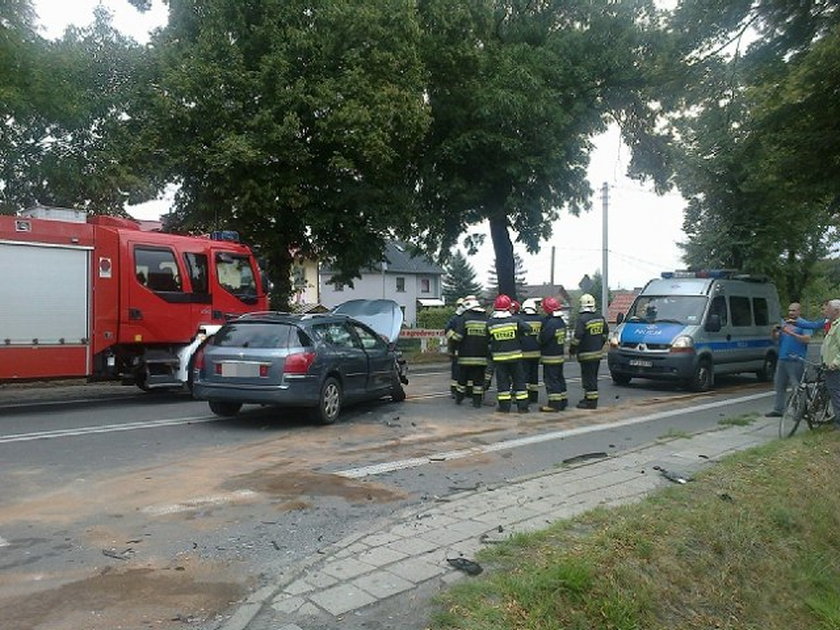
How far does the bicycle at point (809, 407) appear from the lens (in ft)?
30.0

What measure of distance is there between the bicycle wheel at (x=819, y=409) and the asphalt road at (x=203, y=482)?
1.58 meters

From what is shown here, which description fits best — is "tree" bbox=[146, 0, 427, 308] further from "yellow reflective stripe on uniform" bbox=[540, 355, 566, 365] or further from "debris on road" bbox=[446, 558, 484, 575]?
"debris on road" bbox=[446, 558, 484, 575]

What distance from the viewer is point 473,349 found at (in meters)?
12.2

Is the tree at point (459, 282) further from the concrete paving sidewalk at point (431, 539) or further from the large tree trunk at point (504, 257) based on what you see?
the concrete paving sidewalk at point (431, 539)

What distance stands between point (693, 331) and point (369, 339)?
22.4 ft

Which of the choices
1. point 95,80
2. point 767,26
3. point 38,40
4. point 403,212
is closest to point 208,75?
point 95,80

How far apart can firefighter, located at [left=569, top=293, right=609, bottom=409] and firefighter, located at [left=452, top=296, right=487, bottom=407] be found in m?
1.46

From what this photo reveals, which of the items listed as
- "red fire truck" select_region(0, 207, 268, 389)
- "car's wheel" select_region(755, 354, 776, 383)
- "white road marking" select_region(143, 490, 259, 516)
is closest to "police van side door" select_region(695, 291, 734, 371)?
"car's wheel" select_region(755, 354, 776, 383)

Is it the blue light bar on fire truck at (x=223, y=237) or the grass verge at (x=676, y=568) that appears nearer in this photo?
the grass verge at (x=676, y=568)

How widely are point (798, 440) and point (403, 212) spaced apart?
45.6ft

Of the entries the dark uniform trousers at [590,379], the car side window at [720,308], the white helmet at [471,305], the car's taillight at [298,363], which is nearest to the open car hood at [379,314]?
the white helmet at [471,305]

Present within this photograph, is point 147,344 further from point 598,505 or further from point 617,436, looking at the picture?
point 598,505

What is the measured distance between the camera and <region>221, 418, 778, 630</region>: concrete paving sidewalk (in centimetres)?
409

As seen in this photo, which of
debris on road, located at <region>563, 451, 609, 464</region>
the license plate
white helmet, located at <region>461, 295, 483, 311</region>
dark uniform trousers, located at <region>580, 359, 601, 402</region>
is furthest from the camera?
white helmet, located at <region>461, 295, 483, 311</region>
